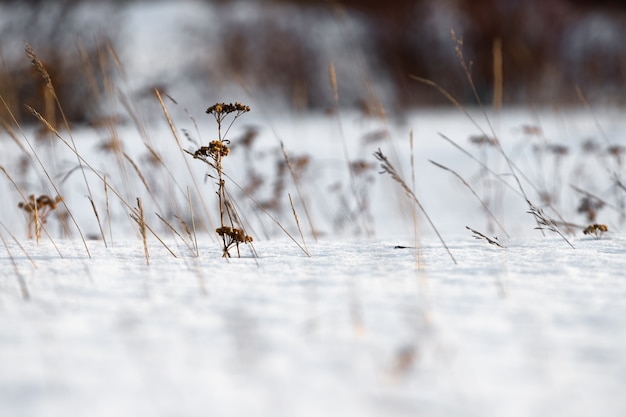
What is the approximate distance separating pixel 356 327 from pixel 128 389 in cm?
37

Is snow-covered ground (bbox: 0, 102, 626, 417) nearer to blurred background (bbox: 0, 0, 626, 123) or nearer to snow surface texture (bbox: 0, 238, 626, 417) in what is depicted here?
snow surface texture (bbox: 0, 238, 626, 417)

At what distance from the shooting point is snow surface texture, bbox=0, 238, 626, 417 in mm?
863

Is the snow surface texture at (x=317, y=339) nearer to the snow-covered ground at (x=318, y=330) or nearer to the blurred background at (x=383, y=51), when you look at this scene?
the snow-covered ground at (x=318, y=330)

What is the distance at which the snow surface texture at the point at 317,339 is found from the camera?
0.86 metres

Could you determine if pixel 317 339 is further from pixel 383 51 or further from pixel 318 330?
pixel 383 51

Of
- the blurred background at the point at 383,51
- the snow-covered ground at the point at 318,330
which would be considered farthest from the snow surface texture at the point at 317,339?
the blurred background at the point at 383,51

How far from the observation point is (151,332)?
106 cm

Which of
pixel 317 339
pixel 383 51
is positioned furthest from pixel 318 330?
pixel 383 51

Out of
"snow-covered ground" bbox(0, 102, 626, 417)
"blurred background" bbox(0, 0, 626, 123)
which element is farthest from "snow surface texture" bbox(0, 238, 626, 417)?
"blurred background" bbox(0, 0, 626, 123)

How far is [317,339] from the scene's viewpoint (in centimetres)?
104

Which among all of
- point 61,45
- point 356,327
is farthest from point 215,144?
point 61,45

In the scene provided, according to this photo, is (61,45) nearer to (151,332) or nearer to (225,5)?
(225,5)

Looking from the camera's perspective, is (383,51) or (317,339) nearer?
(317,339)

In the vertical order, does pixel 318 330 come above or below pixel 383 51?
below
